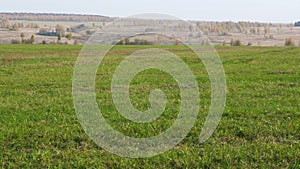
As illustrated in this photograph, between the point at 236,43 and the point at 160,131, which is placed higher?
the point at 236,43

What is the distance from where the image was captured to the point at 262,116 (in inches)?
414

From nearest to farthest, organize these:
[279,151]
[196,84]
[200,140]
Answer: [279,151], [200,140], [196,84]

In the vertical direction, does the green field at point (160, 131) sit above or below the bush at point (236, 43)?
below

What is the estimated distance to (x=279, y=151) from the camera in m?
7.64

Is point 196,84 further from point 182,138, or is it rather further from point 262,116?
point 182,138

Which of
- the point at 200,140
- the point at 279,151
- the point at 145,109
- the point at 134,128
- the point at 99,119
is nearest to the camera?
the point at 279,151

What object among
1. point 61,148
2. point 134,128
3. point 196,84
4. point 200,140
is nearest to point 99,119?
point 134,128

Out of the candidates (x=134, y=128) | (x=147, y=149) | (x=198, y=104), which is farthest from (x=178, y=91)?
(x=147, y=149)

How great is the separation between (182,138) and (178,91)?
6843 millimetres

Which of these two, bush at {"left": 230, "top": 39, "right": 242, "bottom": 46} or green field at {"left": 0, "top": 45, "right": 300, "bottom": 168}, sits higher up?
bush at {"left": 230, "top": 39, "right": 242, "bottom": 46}

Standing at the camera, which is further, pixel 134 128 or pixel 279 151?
pixel 134 128

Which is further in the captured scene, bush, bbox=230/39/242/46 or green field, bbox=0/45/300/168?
bush, bbox=230/39/242/46

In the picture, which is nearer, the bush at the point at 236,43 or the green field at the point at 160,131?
the green field at the point at 160,131

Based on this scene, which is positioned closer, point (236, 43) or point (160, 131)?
point (160, 131)
